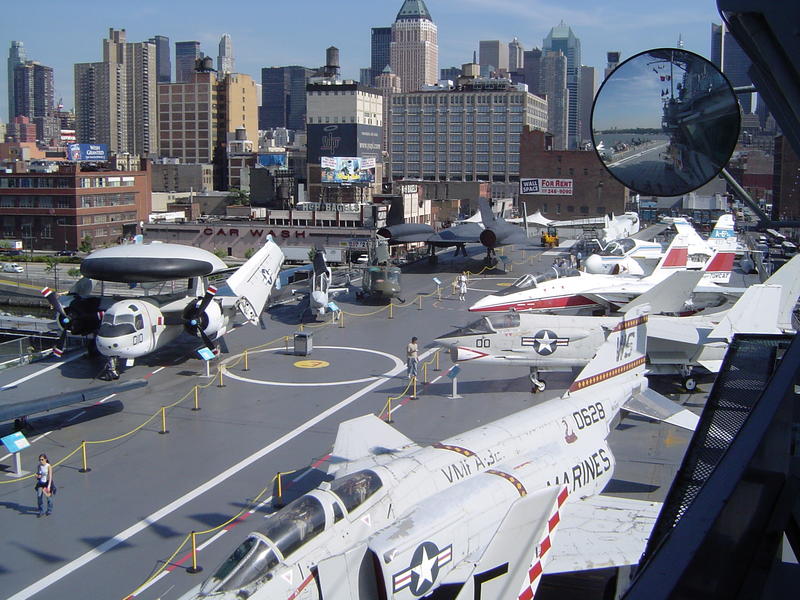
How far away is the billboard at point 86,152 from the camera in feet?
393

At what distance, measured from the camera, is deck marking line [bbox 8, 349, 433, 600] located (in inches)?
525

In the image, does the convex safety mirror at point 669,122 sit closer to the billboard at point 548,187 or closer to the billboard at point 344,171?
the billboard at point 548,187

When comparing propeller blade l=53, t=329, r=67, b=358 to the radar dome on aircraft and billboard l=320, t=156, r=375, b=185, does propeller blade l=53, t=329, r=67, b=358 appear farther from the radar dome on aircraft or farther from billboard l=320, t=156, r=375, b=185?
billboard l=320, t=156, r=375, b=185

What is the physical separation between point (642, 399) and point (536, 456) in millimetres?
5775

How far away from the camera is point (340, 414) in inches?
896

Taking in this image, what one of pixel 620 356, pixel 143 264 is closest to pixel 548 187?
pixel 143 264

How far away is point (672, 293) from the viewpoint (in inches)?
1107

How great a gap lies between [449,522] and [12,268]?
70751 millimetres

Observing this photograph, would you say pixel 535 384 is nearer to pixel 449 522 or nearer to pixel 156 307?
pixel 156 307

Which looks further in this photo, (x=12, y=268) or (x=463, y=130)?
(x=463, y=130)

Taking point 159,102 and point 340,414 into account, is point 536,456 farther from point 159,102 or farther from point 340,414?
point 159,102

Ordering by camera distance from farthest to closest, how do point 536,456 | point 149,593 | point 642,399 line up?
point 642,399 → point 536,456 → point 149,593

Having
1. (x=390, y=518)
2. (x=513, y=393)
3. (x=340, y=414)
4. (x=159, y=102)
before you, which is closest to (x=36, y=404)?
(x=340, y=414)

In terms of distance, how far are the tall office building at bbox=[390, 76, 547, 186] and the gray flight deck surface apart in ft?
479
